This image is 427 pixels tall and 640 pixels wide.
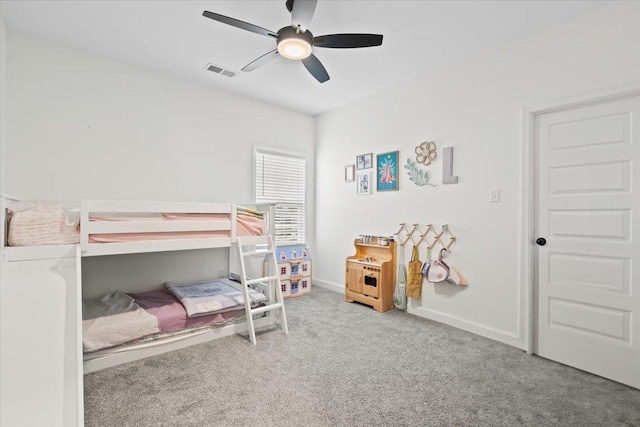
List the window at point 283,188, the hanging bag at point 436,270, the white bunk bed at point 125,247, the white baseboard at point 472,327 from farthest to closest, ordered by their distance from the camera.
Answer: the window at point 283,188
the hanging bag at point 436,270
the white baseboard at point 472,327
the white bunk bed at point 125,247

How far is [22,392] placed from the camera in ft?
2.15

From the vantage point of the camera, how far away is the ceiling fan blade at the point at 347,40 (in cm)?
211

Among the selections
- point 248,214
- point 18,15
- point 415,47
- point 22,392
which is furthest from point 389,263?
point 18,15

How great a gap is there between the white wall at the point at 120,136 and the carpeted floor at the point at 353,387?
1506 mm

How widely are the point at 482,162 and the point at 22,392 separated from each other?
10.5 feet

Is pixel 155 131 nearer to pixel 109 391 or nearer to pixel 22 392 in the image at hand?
pixel 109 391

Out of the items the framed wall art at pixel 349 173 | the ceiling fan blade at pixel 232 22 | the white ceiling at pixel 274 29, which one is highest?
the white ceiling at pixel 274 29

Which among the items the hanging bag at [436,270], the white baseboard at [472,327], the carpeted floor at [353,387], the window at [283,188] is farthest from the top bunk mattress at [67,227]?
the white baseboard at [472,327]

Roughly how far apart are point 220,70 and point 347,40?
66.5 inches

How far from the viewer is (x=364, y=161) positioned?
3982mm

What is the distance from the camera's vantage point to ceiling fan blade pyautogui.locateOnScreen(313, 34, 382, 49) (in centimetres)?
211

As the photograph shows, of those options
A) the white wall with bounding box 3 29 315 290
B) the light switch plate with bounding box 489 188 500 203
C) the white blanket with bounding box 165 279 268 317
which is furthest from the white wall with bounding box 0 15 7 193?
the light switch plate with bounding box 489 188 500 203

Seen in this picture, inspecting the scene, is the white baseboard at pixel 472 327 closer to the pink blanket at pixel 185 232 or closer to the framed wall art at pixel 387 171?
the framed wall art at pixel 387 171

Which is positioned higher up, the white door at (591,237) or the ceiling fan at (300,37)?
the ceiling fan at (300,37)
